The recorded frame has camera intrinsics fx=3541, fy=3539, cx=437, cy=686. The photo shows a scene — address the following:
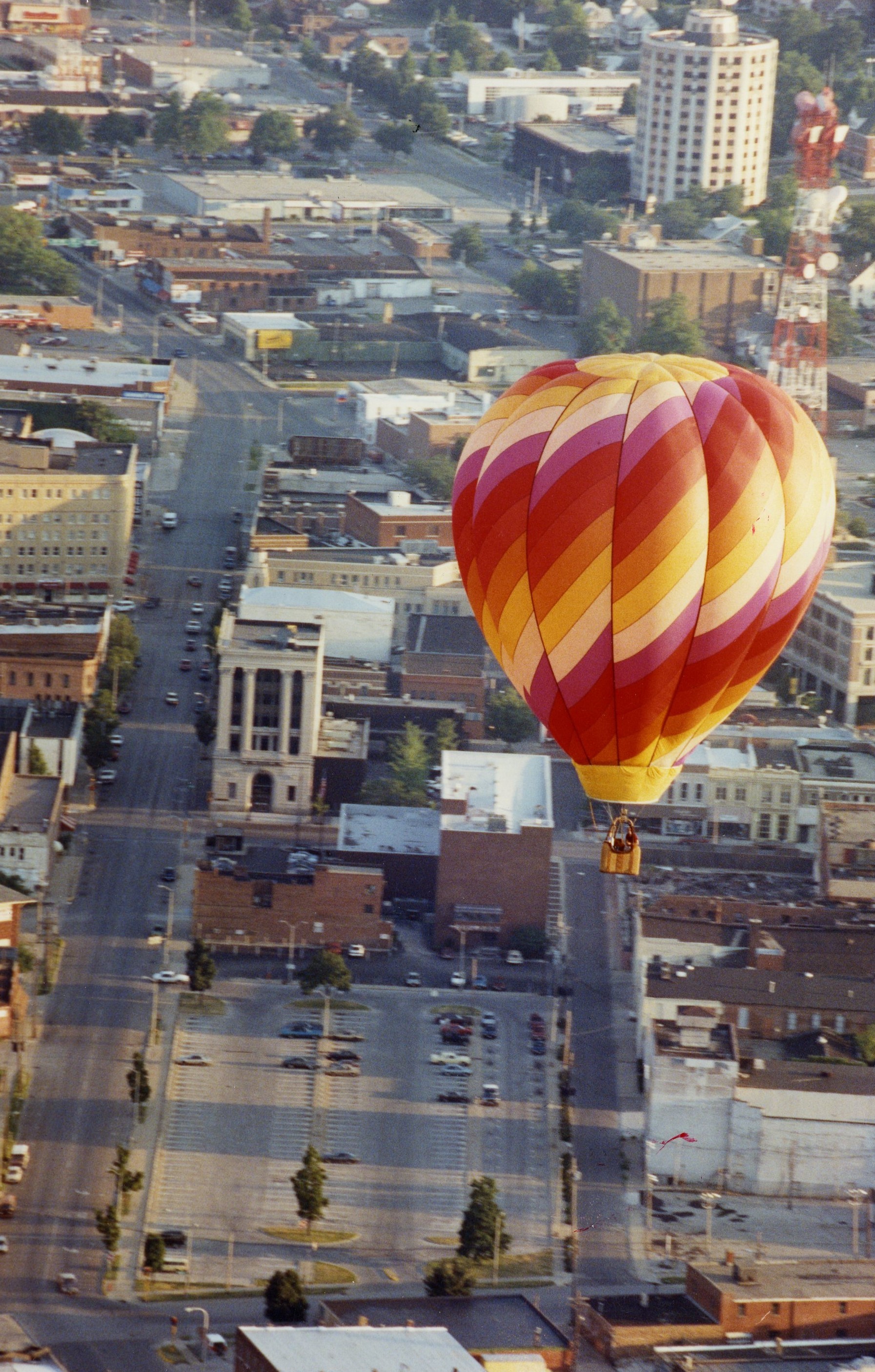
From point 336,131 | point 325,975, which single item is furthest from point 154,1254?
point 336,131

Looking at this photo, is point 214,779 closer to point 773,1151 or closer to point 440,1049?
point 440,1049

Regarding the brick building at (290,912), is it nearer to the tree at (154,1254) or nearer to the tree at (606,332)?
the tree at (154,1254)

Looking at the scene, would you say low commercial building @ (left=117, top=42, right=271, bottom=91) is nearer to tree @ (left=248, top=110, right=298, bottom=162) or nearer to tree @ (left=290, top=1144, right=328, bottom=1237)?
tree @ (left=248, top=110, right=298, bottom=162)

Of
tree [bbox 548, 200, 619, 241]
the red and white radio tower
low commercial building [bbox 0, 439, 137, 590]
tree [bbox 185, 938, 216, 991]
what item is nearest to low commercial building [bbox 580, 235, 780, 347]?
tree [bbox 548, 200, 619, 241]

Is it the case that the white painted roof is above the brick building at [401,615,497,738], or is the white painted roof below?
below

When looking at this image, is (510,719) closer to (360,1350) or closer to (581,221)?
(360,1350)

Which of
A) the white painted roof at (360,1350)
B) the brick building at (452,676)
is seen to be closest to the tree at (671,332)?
the brick building at (452,676)

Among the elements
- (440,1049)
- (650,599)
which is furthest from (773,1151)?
(650,599)
